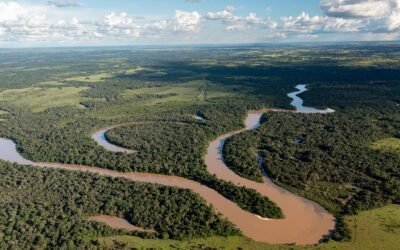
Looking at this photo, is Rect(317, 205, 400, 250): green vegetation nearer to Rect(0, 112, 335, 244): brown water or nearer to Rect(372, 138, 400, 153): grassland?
Rect(0, 112, 335, 244): brown water

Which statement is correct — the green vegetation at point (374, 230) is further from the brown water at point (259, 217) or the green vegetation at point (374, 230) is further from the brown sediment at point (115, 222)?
the brown sediment at point (115, 222)

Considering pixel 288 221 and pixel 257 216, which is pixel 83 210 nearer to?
pixel 257 216

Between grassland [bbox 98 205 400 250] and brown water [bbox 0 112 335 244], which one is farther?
brown water [bbox 0 112 335 244]

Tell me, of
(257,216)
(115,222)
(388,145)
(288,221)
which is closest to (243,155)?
(257,216)

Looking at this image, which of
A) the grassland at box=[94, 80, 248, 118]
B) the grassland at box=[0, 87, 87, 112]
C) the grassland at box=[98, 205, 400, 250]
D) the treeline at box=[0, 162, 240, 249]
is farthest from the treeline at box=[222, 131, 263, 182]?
the grassland at box=[0, 87, 87, 112]

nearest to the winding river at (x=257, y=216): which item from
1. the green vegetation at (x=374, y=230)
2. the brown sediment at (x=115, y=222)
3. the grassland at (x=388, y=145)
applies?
the green vegetation at (x=374, y=230)

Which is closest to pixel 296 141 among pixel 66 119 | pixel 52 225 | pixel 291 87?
pixel 52 225
